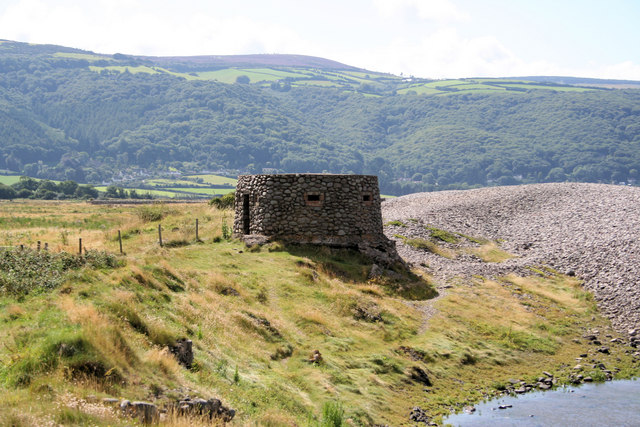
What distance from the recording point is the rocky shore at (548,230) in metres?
30.3

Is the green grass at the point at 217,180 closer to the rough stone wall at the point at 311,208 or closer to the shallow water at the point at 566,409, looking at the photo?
the rough stone wall at the point at 311,208

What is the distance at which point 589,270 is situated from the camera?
33031 millimetres

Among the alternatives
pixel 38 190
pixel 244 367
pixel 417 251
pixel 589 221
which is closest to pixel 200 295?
pixel 244 367

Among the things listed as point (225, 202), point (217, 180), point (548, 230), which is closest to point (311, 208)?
point (225, 202)

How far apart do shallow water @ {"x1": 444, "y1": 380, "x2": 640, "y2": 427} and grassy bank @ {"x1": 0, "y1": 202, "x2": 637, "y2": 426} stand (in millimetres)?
805

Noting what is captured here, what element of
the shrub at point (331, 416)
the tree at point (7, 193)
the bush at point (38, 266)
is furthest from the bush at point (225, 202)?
the tree at point (7, 193)

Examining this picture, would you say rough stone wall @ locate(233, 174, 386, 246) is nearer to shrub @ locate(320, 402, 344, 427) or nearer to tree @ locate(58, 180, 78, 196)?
shrub @ locate(320, 402, 344, 427)

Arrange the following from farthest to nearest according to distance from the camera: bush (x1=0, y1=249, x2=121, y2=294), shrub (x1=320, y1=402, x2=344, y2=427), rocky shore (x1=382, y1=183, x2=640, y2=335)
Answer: rocky shore (x1=382, y1=183, x2=640, y2=335)
bush (x1=0, y1=249, x2=121, y2=294)
shrub (x1=320, y1=402, x2=344, y2=427)

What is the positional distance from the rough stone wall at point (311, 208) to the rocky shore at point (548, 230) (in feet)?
18.1


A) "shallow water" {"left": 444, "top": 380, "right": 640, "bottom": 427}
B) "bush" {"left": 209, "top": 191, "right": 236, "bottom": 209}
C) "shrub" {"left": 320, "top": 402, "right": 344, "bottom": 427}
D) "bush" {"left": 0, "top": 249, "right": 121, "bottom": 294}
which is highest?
"bush" {"left": 0, "top": 249, "right": 121, "bottom": 294}

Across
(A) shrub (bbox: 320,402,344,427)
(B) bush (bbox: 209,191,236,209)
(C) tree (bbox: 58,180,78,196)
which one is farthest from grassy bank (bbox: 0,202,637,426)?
(C) tree (bbox: 58,180,78,196)

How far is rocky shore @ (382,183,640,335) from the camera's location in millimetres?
30281

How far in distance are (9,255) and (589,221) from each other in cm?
3822

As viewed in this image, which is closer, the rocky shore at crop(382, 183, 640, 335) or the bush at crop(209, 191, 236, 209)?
the rocky shore at crop(382, 183, 640, 335)
